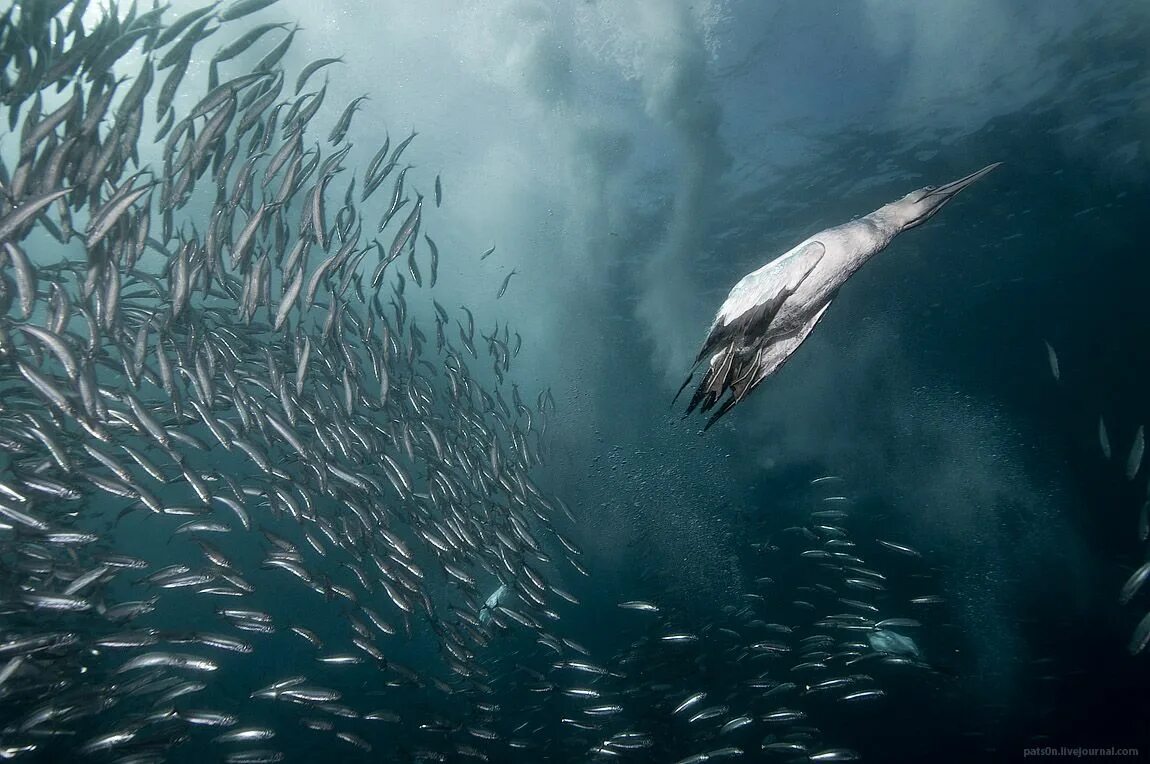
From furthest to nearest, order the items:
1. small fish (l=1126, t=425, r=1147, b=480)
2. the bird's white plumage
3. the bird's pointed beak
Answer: small fish (l=1126, t=425, r=1147, b=480) < the bird's white plumage < the bird's pointed beak

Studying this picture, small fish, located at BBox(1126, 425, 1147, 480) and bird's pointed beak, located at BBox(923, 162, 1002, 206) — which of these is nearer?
bird's pointed beak, located at BBox(923, 162, 1002, 206)

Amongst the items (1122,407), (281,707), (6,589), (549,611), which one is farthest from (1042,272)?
(281,707)

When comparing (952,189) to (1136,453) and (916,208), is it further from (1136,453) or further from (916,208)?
(1136,453)

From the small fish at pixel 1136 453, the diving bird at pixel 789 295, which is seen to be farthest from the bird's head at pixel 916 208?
the small fish at pixel 1136 453

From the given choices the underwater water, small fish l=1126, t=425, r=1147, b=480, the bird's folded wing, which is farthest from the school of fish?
the bird's folded wing

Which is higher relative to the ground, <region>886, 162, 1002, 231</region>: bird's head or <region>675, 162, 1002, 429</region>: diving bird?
<region>886, 162, 1002, 231</region>: bird's head

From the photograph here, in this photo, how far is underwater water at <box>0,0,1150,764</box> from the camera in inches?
252

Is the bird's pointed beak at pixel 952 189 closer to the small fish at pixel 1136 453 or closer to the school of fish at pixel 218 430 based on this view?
the school of fish at pixel 218 430

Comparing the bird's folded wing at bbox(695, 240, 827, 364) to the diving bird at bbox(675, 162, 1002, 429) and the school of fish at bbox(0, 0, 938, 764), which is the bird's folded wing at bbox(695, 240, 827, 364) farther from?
the school of fish at bbox(0, 0, 938, 764)

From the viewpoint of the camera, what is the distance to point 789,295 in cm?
149

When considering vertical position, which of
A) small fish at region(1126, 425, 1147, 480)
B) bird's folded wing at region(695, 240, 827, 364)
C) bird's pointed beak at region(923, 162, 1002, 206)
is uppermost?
small fish at region(1126, 425, 1147, 480)

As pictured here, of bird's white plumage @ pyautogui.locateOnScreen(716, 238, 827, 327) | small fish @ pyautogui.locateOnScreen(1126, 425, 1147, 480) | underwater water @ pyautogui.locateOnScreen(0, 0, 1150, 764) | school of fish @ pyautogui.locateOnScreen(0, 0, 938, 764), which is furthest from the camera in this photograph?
small fish @ pyautogui.locateOnScreen(1126, 425, 1147, 480)

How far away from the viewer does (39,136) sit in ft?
16.5

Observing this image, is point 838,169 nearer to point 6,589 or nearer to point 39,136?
point 39,136
